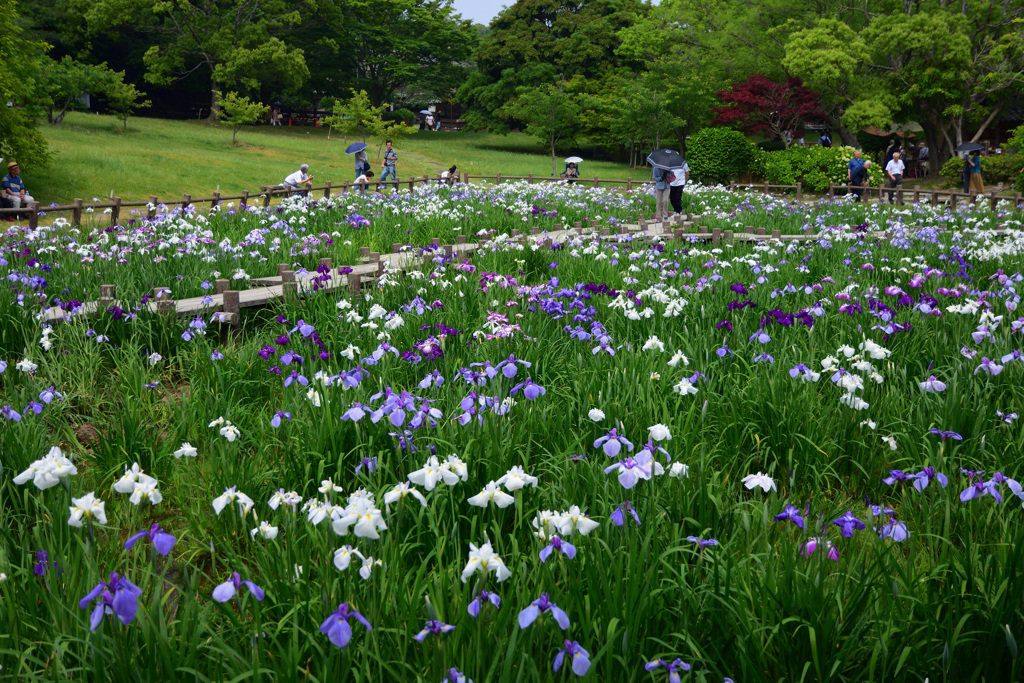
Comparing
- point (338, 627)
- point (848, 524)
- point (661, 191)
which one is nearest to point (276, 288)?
point (338, 627)

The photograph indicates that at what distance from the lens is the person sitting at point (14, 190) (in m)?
13.4

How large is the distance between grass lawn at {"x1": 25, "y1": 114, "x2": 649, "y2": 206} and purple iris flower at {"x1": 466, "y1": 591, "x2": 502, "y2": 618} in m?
19.3

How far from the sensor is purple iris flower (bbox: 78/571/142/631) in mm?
1624

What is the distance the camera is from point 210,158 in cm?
2802

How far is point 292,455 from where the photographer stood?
3207 millimetres

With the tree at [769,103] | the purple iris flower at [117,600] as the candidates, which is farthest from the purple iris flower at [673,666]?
the tree at [769,103]

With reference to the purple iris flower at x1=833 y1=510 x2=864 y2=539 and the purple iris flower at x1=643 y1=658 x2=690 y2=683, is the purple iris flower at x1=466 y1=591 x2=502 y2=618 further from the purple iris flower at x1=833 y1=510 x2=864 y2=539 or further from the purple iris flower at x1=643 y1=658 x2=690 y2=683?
the purple iris flower at x1=833 y1=510 x2=864 y2=539

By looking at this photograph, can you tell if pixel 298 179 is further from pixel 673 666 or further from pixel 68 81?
pixel 68 81

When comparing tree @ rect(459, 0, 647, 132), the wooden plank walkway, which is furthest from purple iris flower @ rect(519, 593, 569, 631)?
tree @ rect(459, 0, 647, 132)

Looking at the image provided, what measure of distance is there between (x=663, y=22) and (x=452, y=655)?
39.9 m

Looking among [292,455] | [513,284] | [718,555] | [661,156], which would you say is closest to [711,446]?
[718,555]

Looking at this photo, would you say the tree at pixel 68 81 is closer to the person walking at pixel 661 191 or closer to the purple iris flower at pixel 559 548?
the person walking at pixel 661 191

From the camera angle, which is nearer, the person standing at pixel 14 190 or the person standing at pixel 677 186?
the person standing at pixel 14 190

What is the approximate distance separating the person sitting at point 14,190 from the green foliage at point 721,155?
924 inches
